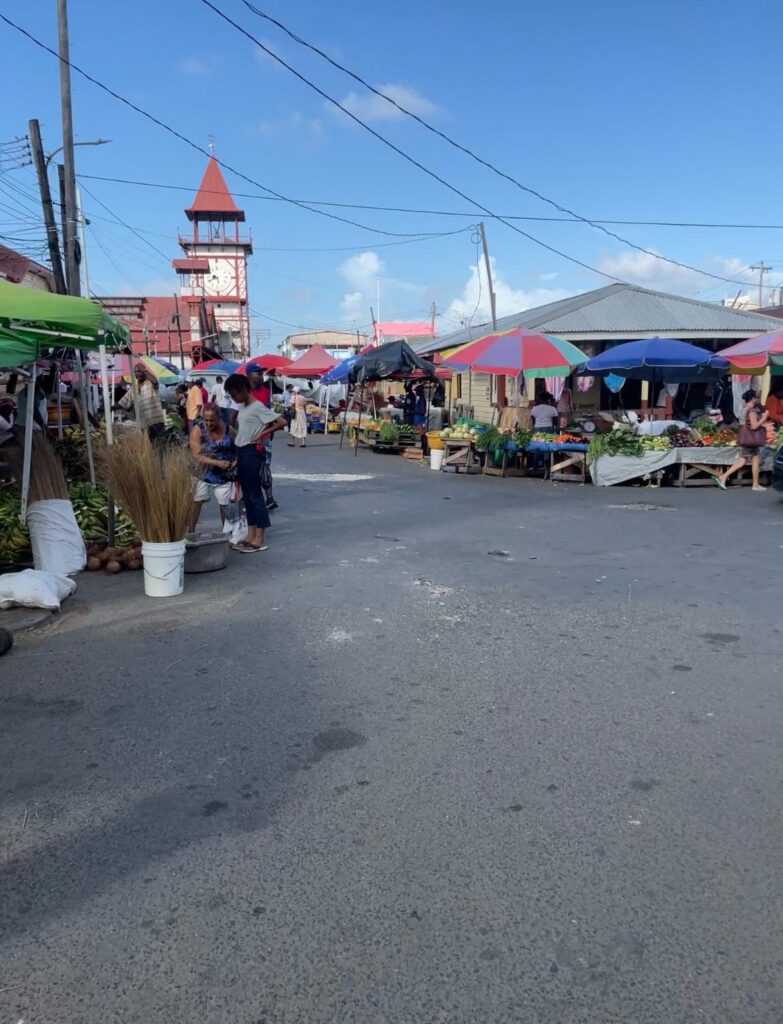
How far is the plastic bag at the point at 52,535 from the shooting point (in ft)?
22.0

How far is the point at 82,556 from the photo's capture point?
23.3ft

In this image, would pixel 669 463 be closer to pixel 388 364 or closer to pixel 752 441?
pixel 752 441

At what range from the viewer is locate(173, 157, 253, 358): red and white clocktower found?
74.1m

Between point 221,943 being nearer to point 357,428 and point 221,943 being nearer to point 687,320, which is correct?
point 357,428

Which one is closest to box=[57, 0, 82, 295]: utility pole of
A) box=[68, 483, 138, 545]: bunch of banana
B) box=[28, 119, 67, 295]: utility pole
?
box=[28, 119, 67, 295]: utility pole

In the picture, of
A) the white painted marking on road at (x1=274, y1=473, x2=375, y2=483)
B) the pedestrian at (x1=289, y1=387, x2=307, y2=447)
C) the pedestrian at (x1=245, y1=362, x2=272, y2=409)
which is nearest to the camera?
the pedestrian at (x1=245, y1=362, x2=272, y2=409)

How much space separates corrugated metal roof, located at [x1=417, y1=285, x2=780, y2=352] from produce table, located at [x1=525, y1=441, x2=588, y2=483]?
6963mm

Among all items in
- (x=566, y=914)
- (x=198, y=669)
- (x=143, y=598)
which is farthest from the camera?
(x=143, y=598)

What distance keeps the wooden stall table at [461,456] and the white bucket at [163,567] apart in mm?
10088

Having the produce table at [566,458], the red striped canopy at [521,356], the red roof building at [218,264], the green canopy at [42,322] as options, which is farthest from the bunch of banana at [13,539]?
the red roof building at [218,264]

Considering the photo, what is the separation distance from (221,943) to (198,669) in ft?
8.05

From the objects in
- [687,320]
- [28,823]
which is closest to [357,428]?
[687,320]

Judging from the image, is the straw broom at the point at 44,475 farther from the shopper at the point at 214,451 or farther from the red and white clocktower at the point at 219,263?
the red and white clocktower at the point at 219,263

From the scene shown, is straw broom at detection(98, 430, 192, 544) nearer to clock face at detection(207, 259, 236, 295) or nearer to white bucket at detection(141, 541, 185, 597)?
white bucket at detection(141, 541, 185, 597)
